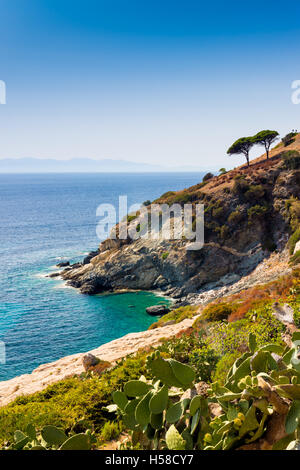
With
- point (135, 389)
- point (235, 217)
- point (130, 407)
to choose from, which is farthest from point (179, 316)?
point (235, 217)

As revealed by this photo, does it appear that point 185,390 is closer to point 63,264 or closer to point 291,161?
point 291,161

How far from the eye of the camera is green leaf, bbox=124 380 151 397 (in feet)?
21.1

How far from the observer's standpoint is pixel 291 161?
5516 cm

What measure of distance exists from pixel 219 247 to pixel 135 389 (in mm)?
47542

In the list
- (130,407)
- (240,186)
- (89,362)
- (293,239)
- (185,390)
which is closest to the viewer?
(130,407)

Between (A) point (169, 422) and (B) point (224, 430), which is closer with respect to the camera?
(B) point (224, 430)

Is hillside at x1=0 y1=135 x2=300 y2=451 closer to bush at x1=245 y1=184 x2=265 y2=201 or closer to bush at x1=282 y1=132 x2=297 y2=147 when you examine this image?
bush at x1=245 y1=184 x2=265 y2=201

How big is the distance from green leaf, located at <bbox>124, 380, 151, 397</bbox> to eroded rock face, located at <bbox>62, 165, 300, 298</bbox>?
43451mm

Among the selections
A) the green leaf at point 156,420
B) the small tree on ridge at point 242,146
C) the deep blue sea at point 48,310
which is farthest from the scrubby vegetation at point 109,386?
the small tree on ridge at point 242,146
